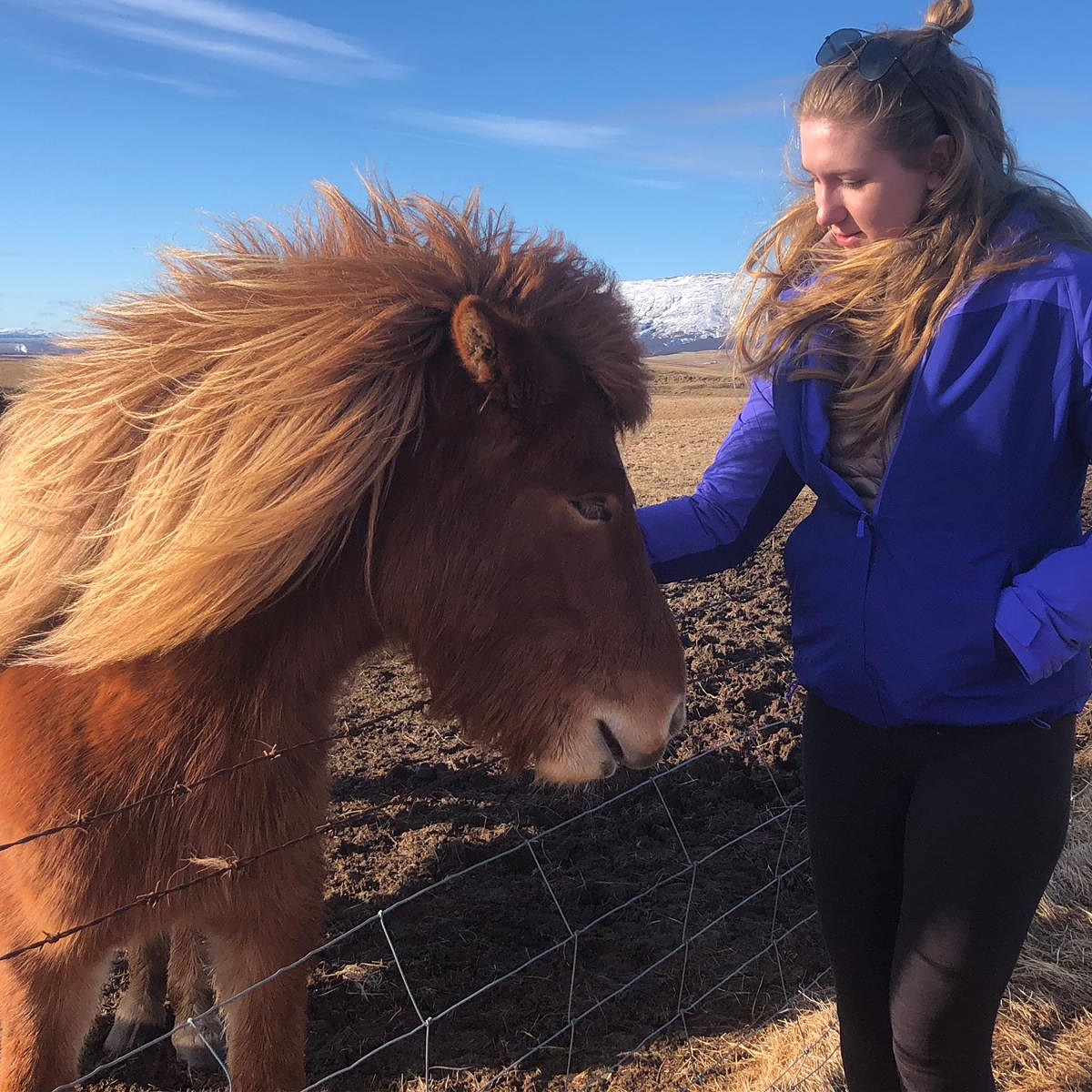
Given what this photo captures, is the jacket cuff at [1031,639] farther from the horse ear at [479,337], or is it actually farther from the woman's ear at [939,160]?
the horse ear at [479,337]

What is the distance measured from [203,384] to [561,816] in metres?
3.28

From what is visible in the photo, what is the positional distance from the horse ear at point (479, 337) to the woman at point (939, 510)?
2.23 ft

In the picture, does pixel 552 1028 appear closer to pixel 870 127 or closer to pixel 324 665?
pixel 324 665

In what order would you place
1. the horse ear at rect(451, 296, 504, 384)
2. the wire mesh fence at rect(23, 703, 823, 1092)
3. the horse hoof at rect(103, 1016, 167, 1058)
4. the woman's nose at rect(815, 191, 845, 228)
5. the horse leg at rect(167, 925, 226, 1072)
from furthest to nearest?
the horse hoof at rect(103, 1016, 167, 1058) < the horse leg at rect(167, 925, 226, 1072) < the wire mesh fence at rect(23, 703, 823, 1092) < the woman's nose at rect(815, 191, 845, 228) < the horse ear at rect(451, 296, 504, 384)

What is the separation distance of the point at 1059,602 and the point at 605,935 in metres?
2.82

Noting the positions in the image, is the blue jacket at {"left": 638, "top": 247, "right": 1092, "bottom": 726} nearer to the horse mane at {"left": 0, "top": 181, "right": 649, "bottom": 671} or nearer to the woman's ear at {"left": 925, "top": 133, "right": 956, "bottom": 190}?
the woman's ear at {"left": 925, "top": 133, "right": 956, "bottom": 190}

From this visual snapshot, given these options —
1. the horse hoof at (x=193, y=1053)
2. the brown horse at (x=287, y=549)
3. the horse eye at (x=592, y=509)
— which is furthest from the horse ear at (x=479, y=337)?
the horse hoof at (x=193, y=1053)

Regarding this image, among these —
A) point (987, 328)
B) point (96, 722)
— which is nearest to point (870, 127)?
point (987, 328)

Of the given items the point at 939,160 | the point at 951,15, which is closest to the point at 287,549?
the point at 939,160

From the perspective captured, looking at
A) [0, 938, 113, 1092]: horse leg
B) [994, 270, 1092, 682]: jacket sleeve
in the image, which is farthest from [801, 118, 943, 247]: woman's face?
[0, 938, 113, 1092]: horse leg

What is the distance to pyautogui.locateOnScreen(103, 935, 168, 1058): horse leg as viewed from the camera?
3398mm

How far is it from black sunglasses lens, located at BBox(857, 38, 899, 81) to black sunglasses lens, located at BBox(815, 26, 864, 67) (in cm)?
7

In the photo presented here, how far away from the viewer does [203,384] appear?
1808mm

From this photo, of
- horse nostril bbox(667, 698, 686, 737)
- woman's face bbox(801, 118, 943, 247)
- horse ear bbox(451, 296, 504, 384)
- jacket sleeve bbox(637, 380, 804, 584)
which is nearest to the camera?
horse ear bbox(451, 296, 504, 384)
